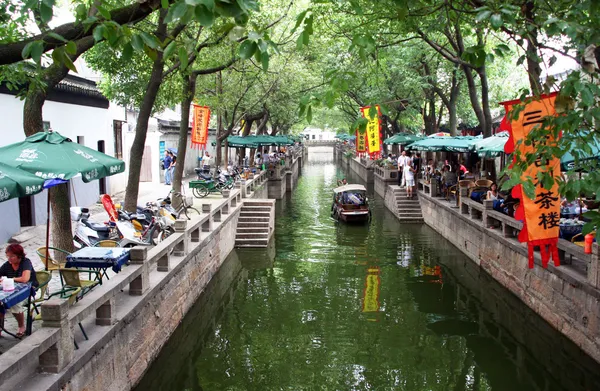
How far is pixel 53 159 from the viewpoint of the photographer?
7.90 meters

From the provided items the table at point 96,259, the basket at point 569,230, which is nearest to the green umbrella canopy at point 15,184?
the table at point 96,259

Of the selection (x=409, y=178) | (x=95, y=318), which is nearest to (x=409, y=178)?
(x=409, y=178)

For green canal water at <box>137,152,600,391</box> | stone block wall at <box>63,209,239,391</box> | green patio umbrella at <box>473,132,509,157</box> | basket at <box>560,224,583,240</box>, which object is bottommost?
green canal water at <box>137,152,600,391</box>

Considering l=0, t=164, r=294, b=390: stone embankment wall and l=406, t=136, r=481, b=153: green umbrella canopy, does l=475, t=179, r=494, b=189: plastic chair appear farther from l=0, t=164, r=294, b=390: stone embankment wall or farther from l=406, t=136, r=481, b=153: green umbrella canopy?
l=0, t=164, r=294, b=390: stone embankment wall

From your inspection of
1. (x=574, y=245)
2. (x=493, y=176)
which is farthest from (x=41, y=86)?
(x=493, y=176)

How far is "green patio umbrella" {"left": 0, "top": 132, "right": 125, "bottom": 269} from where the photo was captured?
7.59 meters

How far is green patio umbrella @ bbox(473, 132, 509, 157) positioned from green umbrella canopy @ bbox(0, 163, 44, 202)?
12570 mm

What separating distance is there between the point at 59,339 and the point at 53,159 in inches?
119

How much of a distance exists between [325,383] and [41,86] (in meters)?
6.27

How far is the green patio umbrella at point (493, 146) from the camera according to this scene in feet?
52.0

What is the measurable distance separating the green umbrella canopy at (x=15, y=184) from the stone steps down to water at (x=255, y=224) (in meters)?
12.3

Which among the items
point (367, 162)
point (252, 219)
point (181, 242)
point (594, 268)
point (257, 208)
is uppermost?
point (367, 162)

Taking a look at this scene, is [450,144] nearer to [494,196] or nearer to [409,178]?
[409,178]

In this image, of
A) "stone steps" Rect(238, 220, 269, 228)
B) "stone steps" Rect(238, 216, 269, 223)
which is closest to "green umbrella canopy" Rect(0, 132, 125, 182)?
"stone steps" Rect(238, 220, 269, 228)
